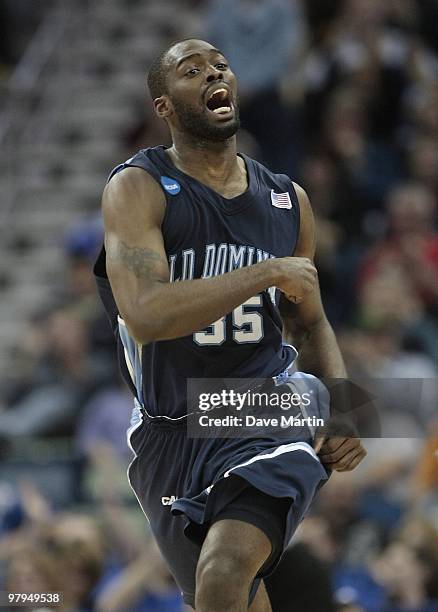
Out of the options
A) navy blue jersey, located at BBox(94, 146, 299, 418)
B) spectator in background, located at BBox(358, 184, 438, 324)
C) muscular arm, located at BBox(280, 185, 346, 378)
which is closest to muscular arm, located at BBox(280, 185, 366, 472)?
muscular arm, located at BBox(280, 185, 346, 378)

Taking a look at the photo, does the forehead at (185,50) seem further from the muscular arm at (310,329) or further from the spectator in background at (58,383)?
the spectator in background at (58,383)

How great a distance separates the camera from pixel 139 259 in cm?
461

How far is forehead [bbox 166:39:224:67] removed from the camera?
4957 mm

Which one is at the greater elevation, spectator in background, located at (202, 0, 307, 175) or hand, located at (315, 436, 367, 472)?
hand, located at (315, 436, 367, 472)

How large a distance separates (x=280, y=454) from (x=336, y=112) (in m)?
6.40

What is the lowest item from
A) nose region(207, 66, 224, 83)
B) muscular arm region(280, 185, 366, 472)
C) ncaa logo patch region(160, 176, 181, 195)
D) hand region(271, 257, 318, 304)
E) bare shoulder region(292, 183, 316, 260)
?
muscular arm region(280, 185, 366, 472)

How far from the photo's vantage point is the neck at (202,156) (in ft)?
16.5

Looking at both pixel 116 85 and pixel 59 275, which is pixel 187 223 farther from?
pixel 116 85

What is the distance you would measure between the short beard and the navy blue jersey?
0.16m

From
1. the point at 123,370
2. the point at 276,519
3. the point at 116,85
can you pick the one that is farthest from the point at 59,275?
the point at 276,519

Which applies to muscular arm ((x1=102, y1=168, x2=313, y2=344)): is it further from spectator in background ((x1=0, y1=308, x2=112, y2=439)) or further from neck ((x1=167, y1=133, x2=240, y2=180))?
spectator in background ((x1=0, y1=308, x2=112, y2=439))

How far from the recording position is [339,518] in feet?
25.4

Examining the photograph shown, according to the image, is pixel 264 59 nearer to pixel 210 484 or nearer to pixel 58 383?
pixel 58 383

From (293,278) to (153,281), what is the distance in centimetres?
48
